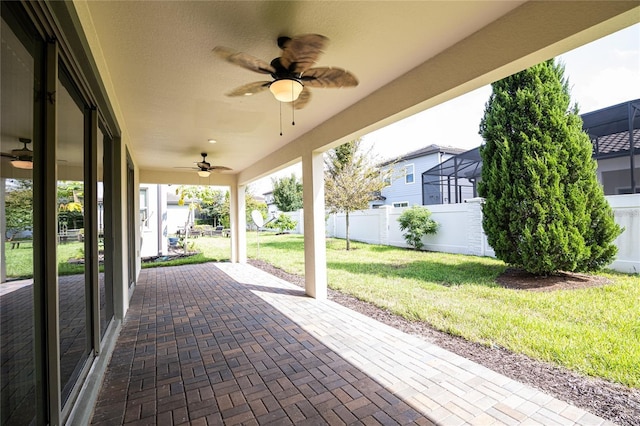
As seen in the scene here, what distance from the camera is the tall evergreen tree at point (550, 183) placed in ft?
17.1

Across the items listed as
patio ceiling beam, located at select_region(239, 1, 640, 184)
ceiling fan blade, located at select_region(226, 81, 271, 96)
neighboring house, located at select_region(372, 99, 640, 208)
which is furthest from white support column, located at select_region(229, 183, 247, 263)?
neighboring house, located at select_region(372, 99, 640, 208)

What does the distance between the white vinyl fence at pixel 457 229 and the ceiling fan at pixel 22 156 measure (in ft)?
26.5

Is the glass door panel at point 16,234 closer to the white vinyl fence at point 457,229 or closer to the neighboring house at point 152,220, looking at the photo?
the white vinyl fence at point 457,229

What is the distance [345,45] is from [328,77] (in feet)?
1.00

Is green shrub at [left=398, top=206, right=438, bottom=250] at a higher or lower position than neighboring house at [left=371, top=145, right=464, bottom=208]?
lower

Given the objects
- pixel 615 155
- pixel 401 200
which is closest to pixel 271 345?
pixel 615 155

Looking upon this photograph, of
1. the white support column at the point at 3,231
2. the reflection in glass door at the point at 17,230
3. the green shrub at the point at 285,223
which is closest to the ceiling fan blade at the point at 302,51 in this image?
the reflection in glass door at the point at 17,230

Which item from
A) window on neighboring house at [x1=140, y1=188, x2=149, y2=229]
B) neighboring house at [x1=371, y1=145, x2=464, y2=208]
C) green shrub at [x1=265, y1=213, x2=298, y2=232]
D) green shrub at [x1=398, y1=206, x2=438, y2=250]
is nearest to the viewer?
green shrub at [x1=398, y1=206, x2=438, y2=250]

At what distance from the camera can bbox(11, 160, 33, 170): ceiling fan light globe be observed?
1279mm

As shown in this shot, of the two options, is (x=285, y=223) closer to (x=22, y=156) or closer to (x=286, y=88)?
(x=286, y=88)

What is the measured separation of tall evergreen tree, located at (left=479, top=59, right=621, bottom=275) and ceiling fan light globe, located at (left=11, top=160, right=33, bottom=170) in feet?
21.0

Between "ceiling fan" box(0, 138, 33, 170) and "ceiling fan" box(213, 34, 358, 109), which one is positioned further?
"ceiling fan" box(213, 34, 358, 109)

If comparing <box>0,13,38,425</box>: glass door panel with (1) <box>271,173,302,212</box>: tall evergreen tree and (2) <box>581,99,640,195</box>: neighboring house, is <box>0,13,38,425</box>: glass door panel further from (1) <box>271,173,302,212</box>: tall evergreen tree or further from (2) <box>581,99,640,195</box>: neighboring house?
(1) <box>271,173,302,212</box>: tall evergreen tree

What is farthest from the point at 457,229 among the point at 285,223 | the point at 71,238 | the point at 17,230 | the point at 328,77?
the point at 285,223
